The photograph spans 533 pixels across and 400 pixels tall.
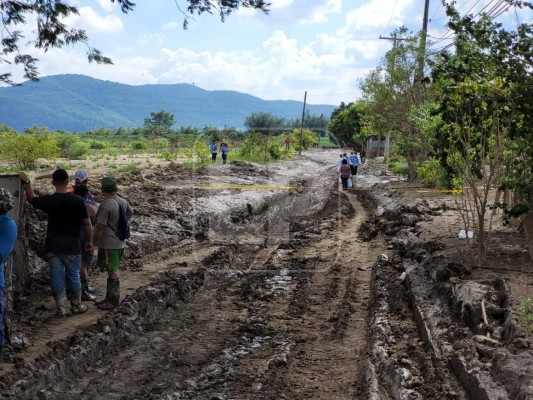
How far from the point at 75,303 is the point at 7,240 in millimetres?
2316

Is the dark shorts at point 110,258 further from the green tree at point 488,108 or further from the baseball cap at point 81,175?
the green tree at point 488,108

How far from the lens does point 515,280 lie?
8430mm

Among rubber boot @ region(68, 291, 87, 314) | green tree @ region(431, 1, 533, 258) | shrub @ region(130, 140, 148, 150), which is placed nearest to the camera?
rubber boot @ region(68, 291, 87, 314)

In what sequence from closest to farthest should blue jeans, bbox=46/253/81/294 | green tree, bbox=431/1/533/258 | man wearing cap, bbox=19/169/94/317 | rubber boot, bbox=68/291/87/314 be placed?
1. man wearing cap, bbox=19/169/94/317
2. blue jeans, bbox=46/253/81/294
3. rubber boot, bbox=68/291/87/314
4. green tree, bbox=431/1/533/258

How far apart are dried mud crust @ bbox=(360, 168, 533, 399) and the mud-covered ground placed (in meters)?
0.02

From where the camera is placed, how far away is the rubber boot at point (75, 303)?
7.81 meters

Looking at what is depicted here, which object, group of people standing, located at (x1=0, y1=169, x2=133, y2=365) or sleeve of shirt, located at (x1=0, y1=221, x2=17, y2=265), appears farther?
group of people standing, located at (x1=0, y1=169, x2=133, y2=365)

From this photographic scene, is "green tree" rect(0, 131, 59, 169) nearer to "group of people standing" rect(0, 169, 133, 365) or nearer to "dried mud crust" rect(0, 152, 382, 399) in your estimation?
"dried mud crust" rect(0, 152, 382, 399)

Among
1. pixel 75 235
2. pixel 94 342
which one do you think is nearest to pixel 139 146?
pixel 75 235

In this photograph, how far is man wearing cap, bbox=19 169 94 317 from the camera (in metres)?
7.44

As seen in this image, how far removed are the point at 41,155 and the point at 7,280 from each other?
24185mm

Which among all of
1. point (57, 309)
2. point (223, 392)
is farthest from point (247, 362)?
point (57, 309)

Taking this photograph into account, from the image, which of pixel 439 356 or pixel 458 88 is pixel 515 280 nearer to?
pixel 439 356

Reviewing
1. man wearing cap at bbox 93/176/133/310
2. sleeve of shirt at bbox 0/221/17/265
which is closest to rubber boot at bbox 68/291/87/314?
man wearing cap at bbox 93/176/133/310
